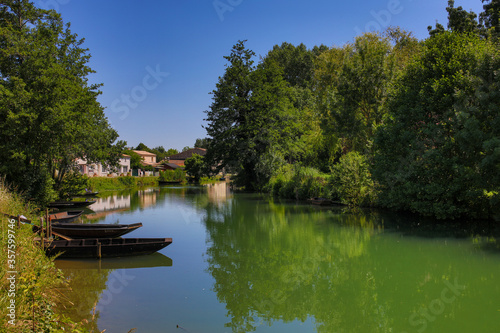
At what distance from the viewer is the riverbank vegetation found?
15484 millimetres

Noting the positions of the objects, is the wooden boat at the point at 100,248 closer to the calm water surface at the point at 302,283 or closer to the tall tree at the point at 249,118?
the calm water surface at the point at 302,283

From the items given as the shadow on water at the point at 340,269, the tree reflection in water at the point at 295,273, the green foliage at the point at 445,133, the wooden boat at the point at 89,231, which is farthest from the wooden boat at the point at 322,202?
the wooden boat at the point at 89,231

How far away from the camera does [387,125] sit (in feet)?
61.3

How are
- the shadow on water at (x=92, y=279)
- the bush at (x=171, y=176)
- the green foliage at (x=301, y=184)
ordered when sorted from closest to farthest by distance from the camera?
the shadow on water at (x=92, y=279)
the green foliage at (x=301, y=184)
the bush at (x=171, y=176)

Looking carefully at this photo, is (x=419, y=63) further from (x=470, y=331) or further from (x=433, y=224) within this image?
(x=470, y=331)

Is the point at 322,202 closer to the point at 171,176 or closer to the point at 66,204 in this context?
the point at 66,204

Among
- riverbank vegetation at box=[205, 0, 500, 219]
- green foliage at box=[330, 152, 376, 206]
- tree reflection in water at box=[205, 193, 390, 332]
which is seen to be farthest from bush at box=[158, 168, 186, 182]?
tree reflection in water at box=[205, 193, 390, 332]

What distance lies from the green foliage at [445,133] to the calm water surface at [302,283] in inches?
71.5

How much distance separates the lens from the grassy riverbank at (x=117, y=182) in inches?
1831

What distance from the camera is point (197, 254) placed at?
Answer: 523 inches

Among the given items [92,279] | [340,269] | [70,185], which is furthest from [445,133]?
[70,185]

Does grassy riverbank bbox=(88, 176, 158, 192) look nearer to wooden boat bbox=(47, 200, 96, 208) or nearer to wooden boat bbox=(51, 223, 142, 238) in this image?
wooden boat bbox=(47, 200, 96, 208)

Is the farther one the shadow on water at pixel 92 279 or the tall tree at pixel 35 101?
the tall tree at pixel 35 101

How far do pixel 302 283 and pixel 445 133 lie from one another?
1167cm
